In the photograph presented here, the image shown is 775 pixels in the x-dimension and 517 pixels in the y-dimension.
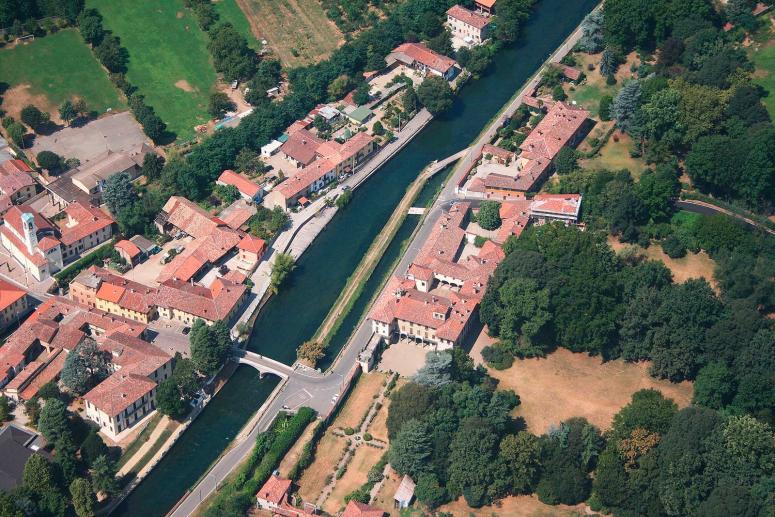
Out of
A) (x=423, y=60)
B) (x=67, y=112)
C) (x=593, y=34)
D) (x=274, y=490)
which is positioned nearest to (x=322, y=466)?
(x=274, y=490)

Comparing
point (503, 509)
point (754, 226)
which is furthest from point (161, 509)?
point (754, 226)

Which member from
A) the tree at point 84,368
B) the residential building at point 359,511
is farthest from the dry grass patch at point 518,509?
Result: the tree at point 84,368

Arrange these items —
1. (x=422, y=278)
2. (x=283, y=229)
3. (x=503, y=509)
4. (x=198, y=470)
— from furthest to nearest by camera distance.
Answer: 1. (x=283, y=229)
2. (x=422, y=278)
3. (x=198, y=470)
4. (x=503, y=509)

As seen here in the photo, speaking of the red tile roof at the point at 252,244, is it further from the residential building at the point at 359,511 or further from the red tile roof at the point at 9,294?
the residential building at the point at 359,511

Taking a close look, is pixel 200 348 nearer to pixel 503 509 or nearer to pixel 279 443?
pixel 279 443

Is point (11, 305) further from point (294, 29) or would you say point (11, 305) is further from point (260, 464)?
point (294, 29)

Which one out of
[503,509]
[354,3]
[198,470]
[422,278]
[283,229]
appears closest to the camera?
[503,509]
